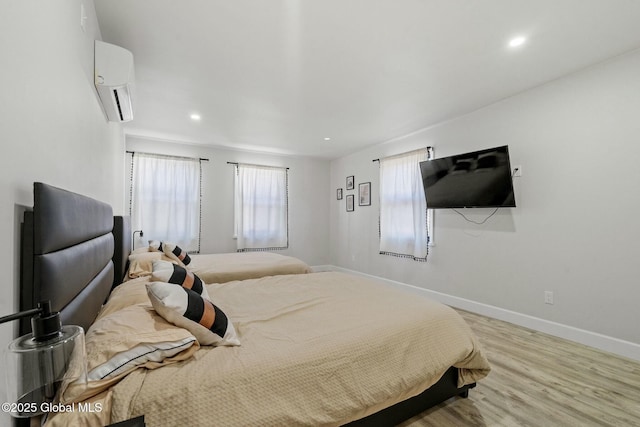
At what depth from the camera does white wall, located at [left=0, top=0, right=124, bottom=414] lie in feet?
2.52

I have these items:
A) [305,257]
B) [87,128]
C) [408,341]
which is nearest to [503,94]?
[408,341]

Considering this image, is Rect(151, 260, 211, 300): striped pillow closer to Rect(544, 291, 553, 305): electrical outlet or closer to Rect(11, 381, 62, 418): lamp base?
Rect(11, 381, 62, 418): lamp base

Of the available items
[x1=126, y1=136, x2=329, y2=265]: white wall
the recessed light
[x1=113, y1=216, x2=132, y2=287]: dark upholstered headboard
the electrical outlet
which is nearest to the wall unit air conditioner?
[x1=113, y1=216, x2=132, y2=287]: dark upholstered headboard

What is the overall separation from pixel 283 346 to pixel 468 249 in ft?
10.6

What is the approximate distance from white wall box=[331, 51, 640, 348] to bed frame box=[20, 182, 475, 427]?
6.37ft

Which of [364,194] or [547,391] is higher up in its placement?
[364,194]

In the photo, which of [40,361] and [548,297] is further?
[548,297]

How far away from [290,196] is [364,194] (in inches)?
65.4

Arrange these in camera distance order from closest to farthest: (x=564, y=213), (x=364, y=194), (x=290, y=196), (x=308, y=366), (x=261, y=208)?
(x=308, y=366)
(x=564, y=213)
(x=364, y=194)
(x=261, y=208)
(x=290, y=196)

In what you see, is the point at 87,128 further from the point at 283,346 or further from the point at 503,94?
the point at 503,94

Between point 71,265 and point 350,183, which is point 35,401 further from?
point 350,183

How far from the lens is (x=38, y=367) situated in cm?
59

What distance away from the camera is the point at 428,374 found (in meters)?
1.53

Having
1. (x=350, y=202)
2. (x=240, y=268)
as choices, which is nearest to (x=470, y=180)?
(x=350, y=202)
